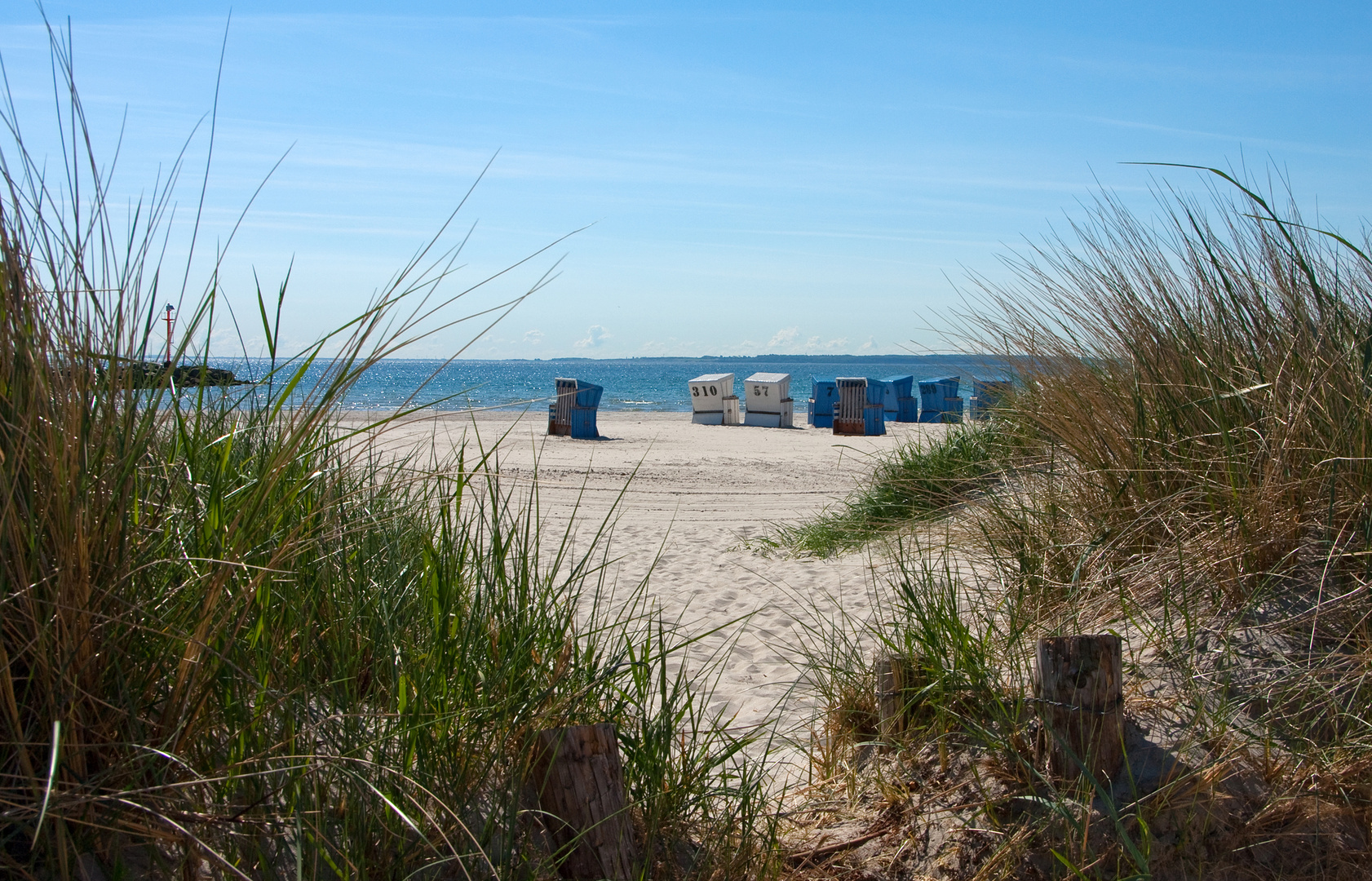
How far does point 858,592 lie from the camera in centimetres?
499

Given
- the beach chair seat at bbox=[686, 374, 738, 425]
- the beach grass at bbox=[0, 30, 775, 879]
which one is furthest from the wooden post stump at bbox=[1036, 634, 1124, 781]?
the beach chair seat at bbox=[686, 374, 738, 425]

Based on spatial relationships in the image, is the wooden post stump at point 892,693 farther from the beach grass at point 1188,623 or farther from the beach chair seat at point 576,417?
the beach chair seat at point 576,417

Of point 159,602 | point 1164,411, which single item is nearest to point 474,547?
point 159,602

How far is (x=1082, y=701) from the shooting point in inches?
90.5

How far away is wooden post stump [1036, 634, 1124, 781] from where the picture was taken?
2279mm

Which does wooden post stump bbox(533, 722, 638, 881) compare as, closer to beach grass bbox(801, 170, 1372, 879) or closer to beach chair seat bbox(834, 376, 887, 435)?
beach grass bbox(801, 170, 1372, 879)

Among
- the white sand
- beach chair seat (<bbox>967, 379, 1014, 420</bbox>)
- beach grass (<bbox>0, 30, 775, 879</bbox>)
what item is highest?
beach chair seat (<bbox>967, 379, 1014, 420</bbox>)

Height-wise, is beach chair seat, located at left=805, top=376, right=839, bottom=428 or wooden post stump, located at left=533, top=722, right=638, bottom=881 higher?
beach chair seat, located at left=805, top=376, right=839, bottom=428

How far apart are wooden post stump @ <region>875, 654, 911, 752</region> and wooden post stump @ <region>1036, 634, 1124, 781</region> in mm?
476

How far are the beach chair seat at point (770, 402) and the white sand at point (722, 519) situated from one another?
8.12ft

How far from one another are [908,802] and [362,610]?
160 centimetres

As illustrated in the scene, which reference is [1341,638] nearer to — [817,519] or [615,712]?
[615,712]

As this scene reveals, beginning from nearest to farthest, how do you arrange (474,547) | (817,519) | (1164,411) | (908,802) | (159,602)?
1. (159,602)
2. (474,547)
3. (908,802)
4. (1164,411)
5. (817,519)

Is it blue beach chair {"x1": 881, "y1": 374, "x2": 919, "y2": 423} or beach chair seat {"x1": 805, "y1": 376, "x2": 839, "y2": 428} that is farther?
blue beach chair {"x1": 881, "y1": 374, "x2": 919, "y2": 423}
